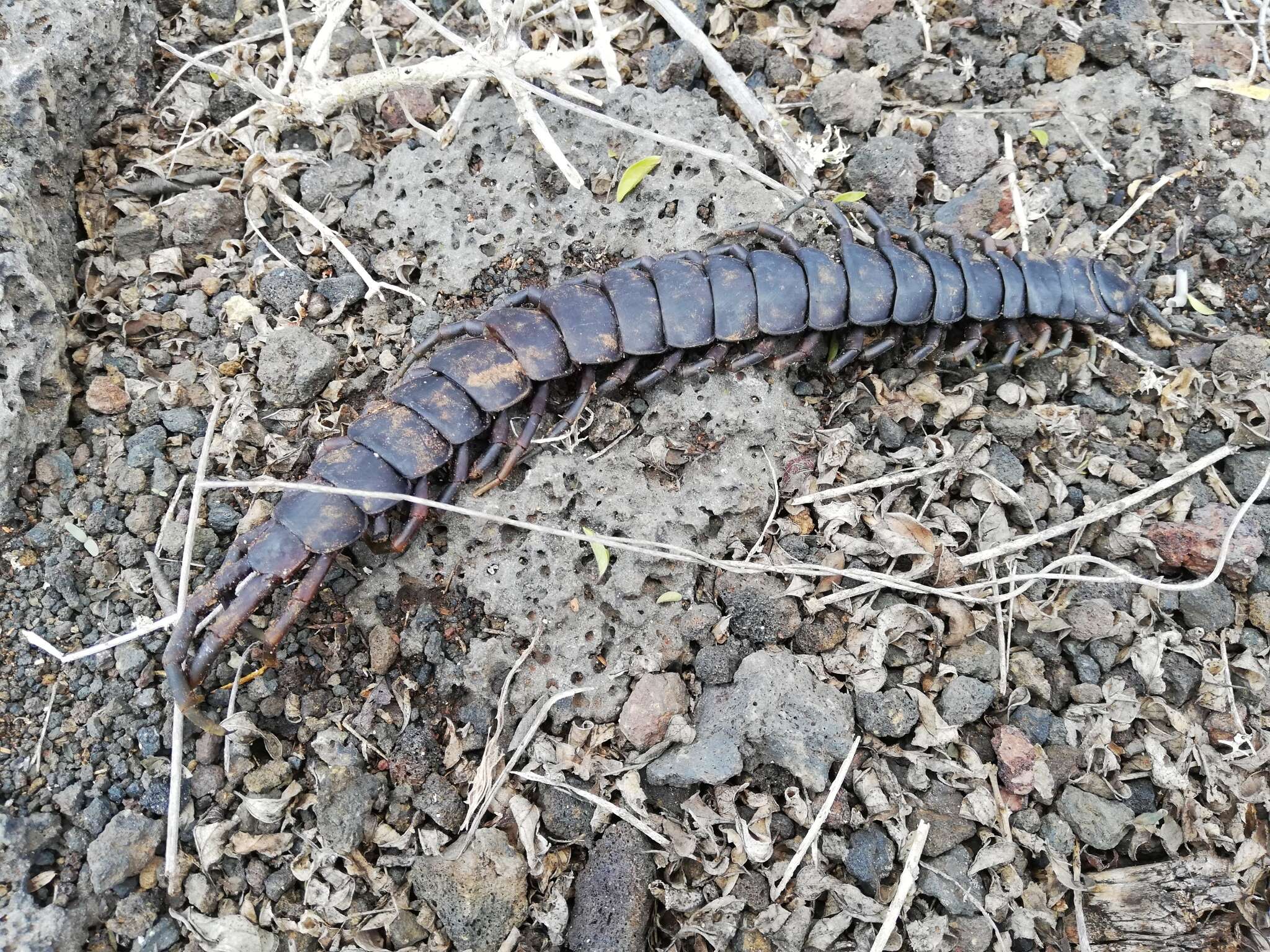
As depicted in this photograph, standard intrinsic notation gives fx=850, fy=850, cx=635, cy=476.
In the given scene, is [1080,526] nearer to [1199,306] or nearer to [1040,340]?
[1040,340]

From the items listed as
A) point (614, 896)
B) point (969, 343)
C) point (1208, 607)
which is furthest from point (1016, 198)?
point (614, 896)

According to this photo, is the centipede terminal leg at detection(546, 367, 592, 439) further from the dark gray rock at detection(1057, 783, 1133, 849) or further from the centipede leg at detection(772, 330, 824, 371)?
the dark gray rock at detection(1057, 783, 1133, 849)

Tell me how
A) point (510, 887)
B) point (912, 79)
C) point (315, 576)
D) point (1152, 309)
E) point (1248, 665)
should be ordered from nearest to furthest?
point (510, 887) < point (315, 576) < point (1248, 665) < point (1152, 309) < point (912, 79)

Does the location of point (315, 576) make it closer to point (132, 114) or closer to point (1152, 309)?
point (132, 114)

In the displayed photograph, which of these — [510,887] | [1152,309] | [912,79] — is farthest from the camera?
[912,79]

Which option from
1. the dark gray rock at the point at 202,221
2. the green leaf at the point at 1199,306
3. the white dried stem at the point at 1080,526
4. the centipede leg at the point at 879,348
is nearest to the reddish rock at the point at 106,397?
the dark gray rock at the point at 202,221

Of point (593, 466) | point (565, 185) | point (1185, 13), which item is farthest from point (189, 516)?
point (1185, 13)
